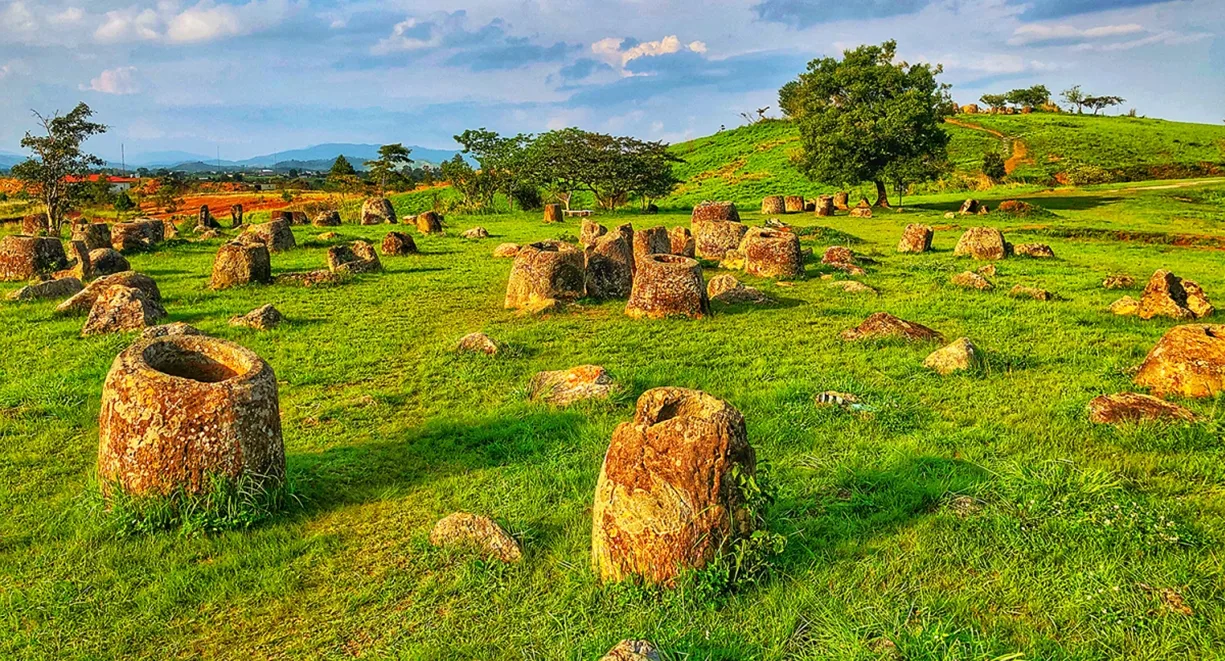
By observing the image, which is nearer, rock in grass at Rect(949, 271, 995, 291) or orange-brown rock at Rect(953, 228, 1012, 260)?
rock in grass at Rect(949, 271, 995, 291)

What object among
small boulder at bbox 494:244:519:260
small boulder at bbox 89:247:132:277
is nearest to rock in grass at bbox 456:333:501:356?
small boulder at bbox 494:244:519:260

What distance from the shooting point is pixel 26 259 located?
1906 centimetres

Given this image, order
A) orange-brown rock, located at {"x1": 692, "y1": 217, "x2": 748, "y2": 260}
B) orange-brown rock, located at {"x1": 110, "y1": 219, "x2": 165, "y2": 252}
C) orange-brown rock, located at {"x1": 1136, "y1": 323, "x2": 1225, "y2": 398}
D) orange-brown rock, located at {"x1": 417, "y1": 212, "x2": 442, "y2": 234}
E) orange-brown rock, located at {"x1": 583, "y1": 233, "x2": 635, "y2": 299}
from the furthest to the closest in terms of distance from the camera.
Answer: orange-brown rock, located at {"x1": 417, "y1": 212, "x2": 442, "y2": 234} → orange-brown rock, located at {"x1": 110, "y1": 219, "x2": 165, "y2": 252} → orange-brown rock, located at {"x1": 692, "y1": 217, "x2": 748, "y2": 260} → orange-brown rock, located at {"x1": 583, "y1": 233, "x2": 635, "y2": 299} → orange-brown rock, located at {"x1": 1136, "y1": 323, "x2": 1225, "y2": 398}

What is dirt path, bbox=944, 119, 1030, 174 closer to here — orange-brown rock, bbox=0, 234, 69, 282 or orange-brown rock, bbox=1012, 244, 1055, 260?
orange-brown rock, bbox=1012, 244, 1055, 260

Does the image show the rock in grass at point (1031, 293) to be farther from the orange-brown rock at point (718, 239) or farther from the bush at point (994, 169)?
the bush at point (994, 169)

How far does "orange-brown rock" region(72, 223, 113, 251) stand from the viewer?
23766mm

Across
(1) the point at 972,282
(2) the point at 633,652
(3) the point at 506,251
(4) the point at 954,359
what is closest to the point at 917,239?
(1) the point at 972,282

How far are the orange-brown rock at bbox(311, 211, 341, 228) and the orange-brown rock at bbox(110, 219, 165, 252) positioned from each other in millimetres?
9587

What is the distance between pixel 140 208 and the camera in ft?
166

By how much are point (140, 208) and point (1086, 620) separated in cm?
5849

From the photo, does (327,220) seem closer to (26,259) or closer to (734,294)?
(26,259)

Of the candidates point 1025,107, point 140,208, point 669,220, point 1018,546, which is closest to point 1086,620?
point 1018,546

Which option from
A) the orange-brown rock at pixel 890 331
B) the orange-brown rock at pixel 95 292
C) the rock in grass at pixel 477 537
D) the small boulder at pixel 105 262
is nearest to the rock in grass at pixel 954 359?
the orange-brown rock at pixel 890 331

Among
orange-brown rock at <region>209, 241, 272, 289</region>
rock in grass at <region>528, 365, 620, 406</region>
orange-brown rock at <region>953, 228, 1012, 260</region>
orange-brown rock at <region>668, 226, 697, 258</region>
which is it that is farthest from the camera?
orange-brown rock at <region>668, 226, 697, 258</region>
